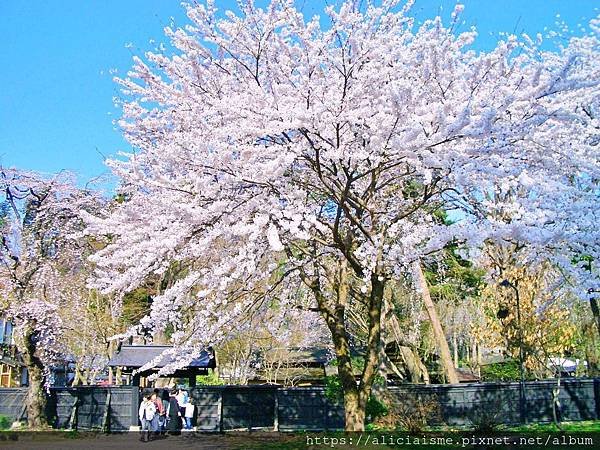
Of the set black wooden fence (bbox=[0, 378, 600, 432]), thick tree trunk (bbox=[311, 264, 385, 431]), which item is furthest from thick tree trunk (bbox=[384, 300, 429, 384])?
thick tree trunk (bbox=[311, 264, 385, 431])

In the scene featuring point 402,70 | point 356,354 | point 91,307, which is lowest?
point 356,354

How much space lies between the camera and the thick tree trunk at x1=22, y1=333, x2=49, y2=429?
567 inches

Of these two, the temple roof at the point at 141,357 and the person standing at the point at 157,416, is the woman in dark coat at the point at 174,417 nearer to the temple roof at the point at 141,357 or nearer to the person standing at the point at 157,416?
the person standing at the point at 157,416

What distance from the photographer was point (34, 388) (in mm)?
14578

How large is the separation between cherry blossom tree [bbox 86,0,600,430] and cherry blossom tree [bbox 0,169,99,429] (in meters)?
6.80

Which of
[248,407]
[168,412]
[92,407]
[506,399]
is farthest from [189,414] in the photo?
[506,399]

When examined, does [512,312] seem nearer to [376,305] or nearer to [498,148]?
[376,305]

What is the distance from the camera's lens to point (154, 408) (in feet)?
42.1

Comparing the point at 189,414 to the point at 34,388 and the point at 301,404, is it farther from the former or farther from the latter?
the point at 34,388

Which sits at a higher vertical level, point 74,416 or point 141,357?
point 141,357

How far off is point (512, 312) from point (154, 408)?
10.6 m

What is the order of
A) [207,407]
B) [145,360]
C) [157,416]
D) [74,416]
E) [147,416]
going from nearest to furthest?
[147,416]
[157,416]
[145,360]
[207,407]
[74,416]

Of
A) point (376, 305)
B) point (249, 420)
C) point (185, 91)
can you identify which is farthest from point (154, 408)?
point (185, 91)

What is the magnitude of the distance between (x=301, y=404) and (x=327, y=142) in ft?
31.7
